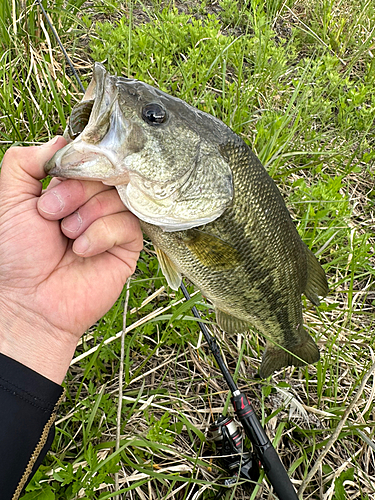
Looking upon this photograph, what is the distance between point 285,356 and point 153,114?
1.57m

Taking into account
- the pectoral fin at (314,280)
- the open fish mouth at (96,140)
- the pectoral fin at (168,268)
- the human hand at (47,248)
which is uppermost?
the open fish mouth at (96,140)

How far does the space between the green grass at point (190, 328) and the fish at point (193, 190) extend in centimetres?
40

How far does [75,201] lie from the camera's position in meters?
1.53

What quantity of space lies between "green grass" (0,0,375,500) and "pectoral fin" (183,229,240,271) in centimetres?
43

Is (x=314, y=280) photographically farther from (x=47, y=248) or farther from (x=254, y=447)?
(x=47, y=248)

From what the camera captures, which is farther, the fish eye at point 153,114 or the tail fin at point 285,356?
the tail fin at point 285,356

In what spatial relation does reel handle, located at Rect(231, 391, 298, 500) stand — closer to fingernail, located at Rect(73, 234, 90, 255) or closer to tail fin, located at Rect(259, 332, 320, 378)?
tail fin, located at Rect(259, 332, 320, 378)

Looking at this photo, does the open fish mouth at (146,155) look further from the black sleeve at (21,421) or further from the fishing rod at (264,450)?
the fishing rod at (264,450)

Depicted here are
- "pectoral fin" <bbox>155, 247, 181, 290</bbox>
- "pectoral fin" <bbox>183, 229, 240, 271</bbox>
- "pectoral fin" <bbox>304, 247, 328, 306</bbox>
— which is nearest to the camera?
"pectoral fin" <bbox>183, 229, 240, 271</bbox>

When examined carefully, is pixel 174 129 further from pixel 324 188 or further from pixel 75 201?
pixel 324 188

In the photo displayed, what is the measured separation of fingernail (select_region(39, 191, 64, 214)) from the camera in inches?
58.9

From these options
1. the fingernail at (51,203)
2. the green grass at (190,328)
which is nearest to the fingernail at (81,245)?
the fingernail at (51,203)

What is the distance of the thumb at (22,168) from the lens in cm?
155

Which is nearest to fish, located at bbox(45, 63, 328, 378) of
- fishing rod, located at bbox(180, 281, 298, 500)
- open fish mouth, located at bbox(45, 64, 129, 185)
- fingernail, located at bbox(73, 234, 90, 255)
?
open fish mouth, located at bbox(45, 64, 129, 185)
